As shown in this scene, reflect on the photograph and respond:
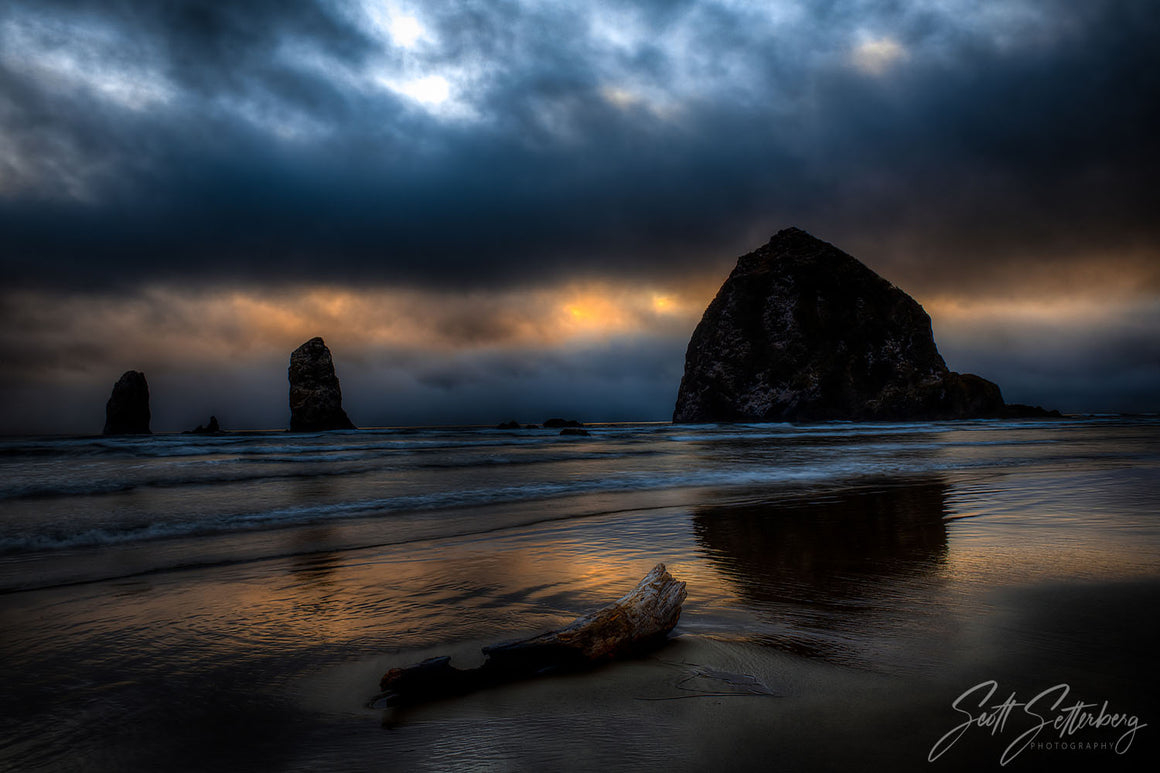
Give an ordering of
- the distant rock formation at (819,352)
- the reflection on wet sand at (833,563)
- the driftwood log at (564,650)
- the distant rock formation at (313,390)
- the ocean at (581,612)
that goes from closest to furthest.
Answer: the ocean at (581,612) < the driftwood log at (564,650) < the reflection on wet sand at (833,563) < the distant rock formation at (313,390) < the distant rock formation at (819,352)

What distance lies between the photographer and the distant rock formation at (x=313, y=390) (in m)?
47.2

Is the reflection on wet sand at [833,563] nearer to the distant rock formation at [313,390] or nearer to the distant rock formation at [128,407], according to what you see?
the distant rock formation at [313,390]

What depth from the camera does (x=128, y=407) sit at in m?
49.2

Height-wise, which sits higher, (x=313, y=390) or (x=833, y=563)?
(x=313, y=390)

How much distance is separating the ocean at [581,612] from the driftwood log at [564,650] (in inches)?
3.2

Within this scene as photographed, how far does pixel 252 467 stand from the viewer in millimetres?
13609

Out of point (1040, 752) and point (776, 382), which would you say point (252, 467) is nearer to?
point (1040, 752)

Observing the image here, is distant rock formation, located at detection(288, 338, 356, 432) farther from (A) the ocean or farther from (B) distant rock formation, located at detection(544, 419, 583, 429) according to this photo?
(A) the ocean

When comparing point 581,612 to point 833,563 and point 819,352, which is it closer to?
point 833,563

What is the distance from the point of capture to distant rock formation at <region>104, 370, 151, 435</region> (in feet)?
161

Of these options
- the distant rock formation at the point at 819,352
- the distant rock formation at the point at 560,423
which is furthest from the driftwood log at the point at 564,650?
the distant rock formation at the point at 819,352

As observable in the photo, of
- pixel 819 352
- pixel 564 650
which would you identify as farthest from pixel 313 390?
pixel 819 352

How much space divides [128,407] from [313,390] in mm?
17703

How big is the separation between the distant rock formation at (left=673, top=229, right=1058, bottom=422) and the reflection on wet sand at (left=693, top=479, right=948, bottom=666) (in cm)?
6076
